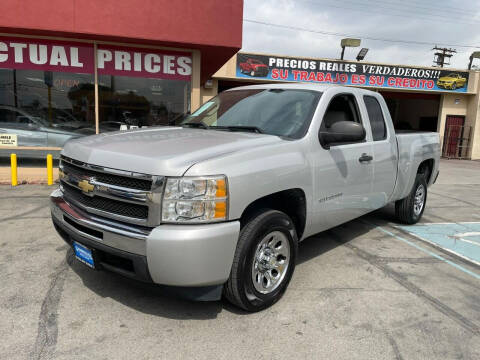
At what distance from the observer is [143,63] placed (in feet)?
29.9

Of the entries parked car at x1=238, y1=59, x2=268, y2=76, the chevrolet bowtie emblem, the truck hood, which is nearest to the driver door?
the truck hood

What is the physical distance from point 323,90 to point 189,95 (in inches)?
237

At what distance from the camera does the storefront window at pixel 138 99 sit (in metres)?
9.25

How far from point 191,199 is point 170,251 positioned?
1.22 feet

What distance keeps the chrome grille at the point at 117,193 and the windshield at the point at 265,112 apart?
1.40 meters

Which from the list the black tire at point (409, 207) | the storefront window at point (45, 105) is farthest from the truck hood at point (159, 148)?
the storefront window at point (45, 105)

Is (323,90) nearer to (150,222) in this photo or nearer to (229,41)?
(150,222)

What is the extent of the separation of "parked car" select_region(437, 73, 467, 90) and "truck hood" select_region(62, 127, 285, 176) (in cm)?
2172

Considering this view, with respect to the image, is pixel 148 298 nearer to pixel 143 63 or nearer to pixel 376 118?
pixel 376 118

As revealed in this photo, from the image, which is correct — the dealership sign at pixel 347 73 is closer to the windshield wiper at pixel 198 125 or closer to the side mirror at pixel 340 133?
the windshield wiper at pixel 198 125

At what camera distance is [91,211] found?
9.73 ft

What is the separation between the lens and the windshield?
367 centimetres

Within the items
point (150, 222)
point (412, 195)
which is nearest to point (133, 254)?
point (150, 222)

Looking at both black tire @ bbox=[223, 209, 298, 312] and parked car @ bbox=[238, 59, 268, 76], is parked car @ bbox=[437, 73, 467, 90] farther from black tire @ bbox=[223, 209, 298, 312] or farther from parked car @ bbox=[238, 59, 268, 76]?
black tire @ bbox=[223, 209, 298, 312]
